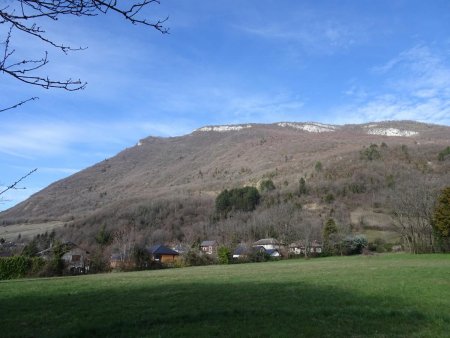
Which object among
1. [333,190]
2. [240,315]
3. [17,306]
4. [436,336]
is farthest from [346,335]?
[333,190]

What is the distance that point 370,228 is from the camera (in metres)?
96.3

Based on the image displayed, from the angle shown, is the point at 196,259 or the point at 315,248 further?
the point at 315,248

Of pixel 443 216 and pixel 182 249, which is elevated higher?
pixel 443 216

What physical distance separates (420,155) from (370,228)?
5971 centimetres

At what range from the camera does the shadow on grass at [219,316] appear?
939 centimetres

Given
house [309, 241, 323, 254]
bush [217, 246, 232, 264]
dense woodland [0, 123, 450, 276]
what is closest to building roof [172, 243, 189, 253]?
dense woodland [0, 123, 450, 276]

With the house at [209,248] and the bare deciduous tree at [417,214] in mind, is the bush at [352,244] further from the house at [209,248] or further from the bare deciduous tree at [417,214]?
the house at [209,248]

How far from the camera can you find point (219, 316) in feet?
36.9

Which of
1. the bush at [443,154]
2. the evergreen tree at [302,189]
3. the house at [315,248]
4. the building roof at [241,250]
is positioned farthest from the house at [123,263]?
the bush at [443,154]

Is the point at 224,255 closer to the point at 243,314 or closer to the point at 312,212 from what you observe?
the point at 243,314

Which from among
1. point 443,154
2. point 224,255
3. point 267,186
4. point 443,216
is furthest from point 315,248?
point 443,154

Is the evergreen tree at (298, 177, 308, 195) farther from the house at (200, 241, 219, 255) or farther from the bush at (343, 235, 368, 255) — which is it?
the bush at (343, 235, 368, 255)

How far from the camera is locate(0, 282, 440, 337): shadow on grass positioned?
9.39 metres

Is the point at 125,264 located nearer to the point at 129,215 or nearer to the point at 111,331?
the point at 111,331
